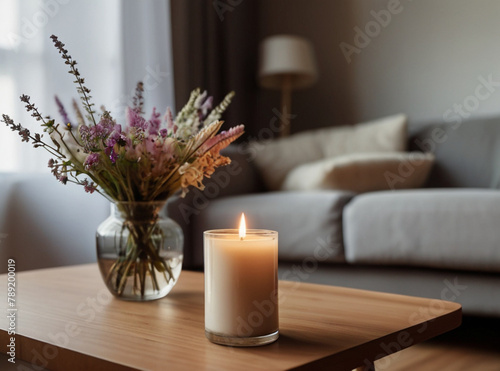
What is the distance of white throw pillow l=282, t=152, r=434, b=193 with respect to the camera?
2.17m

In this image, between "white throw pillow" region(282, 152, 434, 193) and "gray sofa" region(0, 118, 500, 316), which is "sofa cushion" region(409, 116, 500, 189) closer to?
"gray sofa" region(0, 118, 500, 316)

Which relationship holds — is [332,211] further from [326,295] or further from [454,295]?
[326,295]

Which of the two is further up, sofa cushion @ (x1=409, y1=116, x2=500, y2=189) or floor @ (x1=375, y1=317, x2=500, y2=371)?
sofa cushion @ (x1=409, y1=116, x2=500, y2=189)

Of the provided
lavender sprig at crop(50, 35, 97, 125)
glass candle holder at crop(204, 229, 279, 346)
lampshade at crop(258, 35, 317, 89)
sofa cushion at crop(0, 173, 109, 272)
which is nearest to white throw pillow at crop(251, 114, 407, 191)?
lampshade at crop(258, 35, 317, 89)

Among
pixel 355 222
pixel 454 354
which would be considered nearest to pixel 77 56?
pixel 355 222

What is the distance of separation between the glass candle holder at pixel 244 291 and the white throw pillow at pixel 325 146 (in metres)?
1.89

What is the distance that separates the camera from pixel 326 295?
38.4 inches

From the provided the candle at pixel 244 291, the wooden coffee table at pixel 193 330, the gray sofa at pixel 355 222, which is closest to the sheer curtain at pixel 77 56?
the gray sofa at pixel 355 222

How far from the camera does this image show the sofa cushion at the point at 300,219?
1936 millimetres

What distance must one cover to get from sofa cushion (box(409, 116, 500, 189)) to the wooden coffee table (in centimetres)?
150

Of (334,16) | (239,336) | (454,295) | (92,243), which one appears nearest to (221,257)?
(239,336)

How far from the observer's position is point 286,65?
3.19 metres

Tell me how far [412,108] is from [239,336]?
2.70m

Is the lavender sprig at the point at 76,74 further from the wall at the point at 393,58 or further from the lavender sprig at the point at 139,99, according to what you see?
the wall at the point at 393,58
